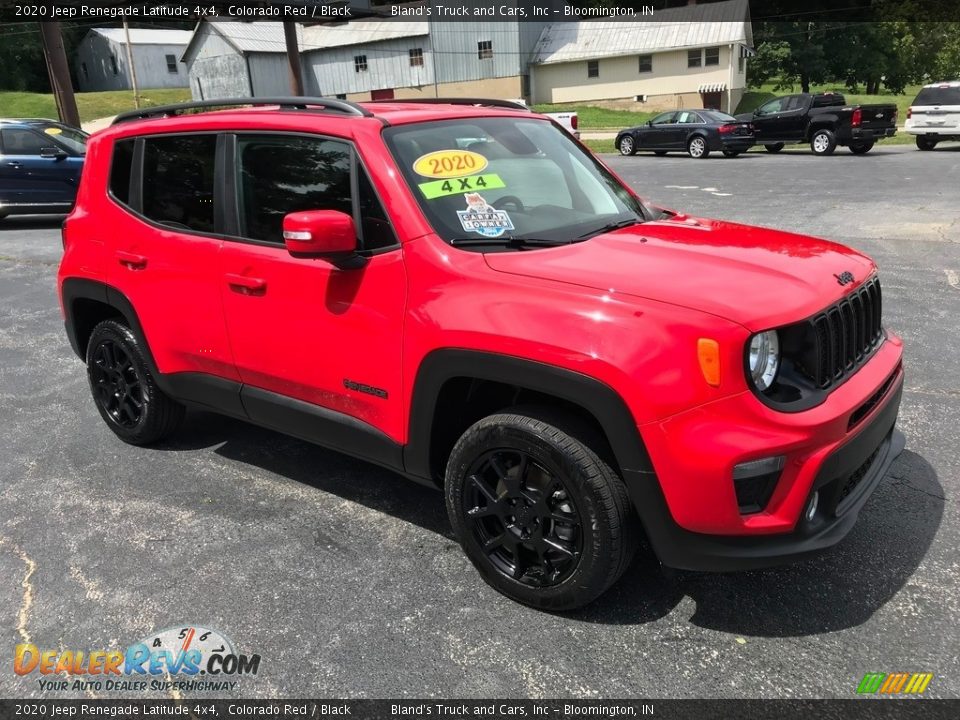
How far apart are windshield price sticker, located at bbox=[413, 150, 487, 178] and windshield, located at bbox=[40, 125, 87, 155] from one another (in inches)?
486

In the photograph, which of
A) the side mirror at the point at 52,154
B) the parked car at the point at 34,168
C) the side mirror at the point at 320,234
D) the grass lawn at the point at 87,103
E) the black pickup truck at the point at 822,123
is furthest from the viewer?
the grass lawn at the point at 87,103

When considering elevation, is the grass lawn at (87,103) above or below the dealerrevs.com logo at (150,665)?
above

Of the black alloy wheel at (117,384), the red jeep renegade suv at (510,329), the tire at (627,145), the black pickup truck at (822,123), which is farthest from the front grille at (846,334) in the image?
the tire at (627,145)

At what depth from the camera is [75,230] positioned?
4395 millimetres

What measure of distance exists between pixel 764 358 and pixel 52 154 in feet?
45.2

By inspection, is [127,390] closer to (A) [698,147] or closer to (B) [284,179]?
(B) [284,179]

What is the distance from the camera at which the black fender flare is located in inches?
96.3

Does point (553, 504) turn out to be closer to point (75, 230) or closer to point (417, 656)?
point (417, 656)

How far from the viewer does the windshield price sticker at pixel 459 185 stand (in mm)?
3072

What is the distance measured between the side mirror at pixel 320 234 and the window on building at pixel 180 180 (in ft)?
3.19

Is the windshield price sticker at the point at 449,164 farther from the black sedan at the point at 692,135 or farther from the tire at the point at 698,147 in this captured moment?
the tire at the point at 698,147

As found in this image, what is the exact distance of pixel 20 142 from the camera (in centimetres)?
1291

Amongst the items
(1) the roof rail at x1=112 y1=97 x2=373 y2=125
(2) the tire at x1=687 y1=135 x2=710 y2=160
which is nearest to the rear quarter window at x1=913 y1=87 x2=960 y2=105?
(2) the tire at x1=687 y1=135 x2=710 y2=160

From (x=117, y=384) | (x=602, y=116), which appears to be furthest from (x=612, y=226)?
(x=602, y=116)
